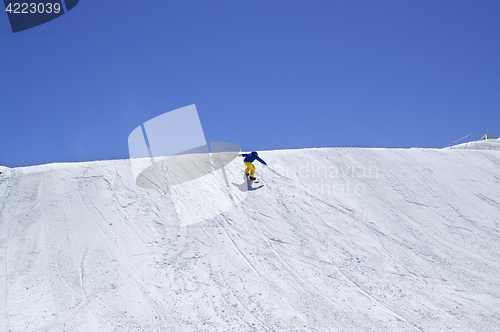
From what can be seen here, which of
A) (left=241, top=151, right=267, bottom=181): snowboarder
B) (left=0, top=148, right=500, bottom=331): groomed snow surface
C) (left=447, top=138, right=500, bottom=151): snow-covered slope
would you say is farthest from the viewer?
(left=447, top=138, right=500, bottom=151): snow-covered slope

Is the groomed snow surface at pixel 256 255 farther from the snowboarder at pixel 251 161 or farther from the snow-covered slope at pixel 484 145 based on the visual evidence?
the snow-covered slope at pixel 484 145

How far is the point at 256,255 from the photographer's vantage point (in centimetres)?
930

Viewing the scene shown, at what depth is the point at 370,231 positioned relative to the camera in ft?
35.3

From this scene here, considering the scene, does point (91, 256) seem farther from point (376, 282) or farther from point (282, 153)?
point (282, 153)

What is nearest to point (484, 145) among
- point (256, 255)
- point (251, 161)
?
point (251, 161)

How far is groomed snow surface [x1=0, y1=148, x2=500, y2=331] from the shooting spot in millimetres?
7418

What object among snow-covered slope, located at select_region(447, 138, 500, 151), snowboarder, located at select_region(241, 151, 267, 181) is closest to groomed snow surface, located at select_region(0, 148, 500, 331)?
snowboarder, located at select_region(241, 151, 267, 181)

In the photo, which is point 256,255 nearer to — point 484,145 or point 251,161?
point 251,161

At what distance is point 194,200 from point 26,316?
575 cm

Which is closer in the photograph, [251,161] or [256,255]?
[256,255]

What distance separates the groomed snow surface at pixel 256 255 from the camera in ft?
24.3

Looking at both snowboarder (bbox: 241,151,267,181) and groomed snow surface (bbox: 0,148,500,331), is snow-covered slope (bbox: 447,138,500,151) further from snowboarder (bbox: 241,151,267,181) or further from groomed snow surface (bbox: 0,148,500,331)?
snowboarder (bbox: 241,151,267,181)

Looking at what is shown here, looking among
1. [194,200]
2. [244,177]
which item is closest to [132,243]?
[194,200]

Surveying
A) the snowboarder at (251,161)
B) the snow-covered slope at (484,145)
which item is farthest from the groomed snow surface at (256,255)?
the snow-covered slope at (484,145)
